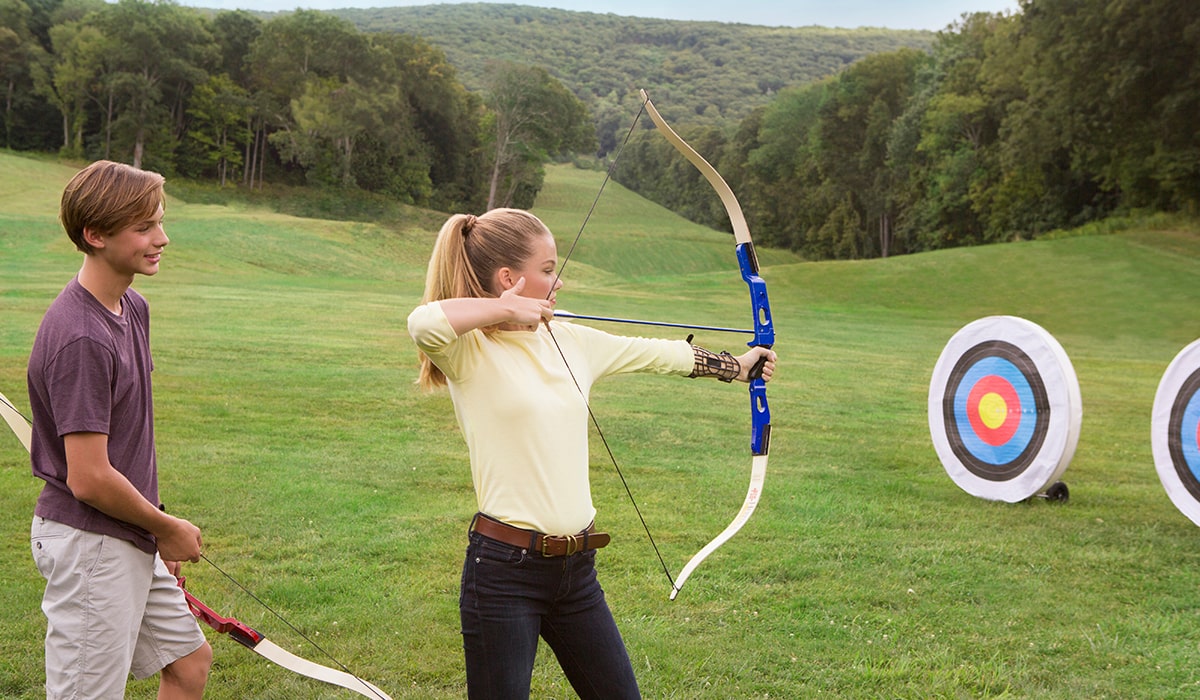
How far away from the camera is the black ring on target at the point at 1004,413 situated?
558 cm

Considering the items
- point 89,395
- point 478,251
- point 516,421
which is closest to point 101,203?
point 89,395

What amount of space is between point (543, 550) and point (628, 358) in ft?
1.85

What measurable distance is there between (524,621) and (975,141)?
4165 centimetres

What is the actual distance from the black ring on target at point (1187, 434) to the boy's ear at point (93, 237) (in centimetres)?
511

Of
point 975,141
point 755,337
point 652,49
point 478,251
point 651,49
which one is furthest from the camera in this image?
point 652,49

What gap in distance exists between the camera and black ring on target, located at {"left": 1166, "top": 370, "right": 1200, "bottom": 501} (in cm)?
505

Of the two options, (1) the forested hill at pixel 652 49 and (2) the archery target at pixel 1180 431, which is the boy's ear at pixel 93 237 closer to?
(2) the archery target at pixel 1180 431

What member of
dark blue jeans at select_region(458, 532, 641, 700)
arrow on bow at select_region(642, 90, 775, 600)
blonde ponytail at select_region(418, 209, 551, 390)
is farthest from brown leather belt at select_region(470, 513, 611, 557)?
arrow on bow at select_region(642, 90, 775, 600)

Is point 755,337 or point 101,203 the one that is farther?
point 755,337

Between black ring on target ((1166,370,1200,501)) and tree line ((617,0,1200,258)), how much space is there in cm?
1746

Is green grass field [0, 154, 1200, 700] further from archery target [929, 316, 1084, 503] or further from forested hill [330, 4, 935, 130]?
forested hill [330, 4, 935, 130]

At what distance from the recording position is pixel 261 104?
42438 mm

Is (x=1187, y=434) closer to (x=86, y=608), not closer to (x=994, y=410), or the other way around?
(x=994, y=410)

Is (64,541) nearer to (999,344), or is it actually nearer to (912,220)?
(999,344)
